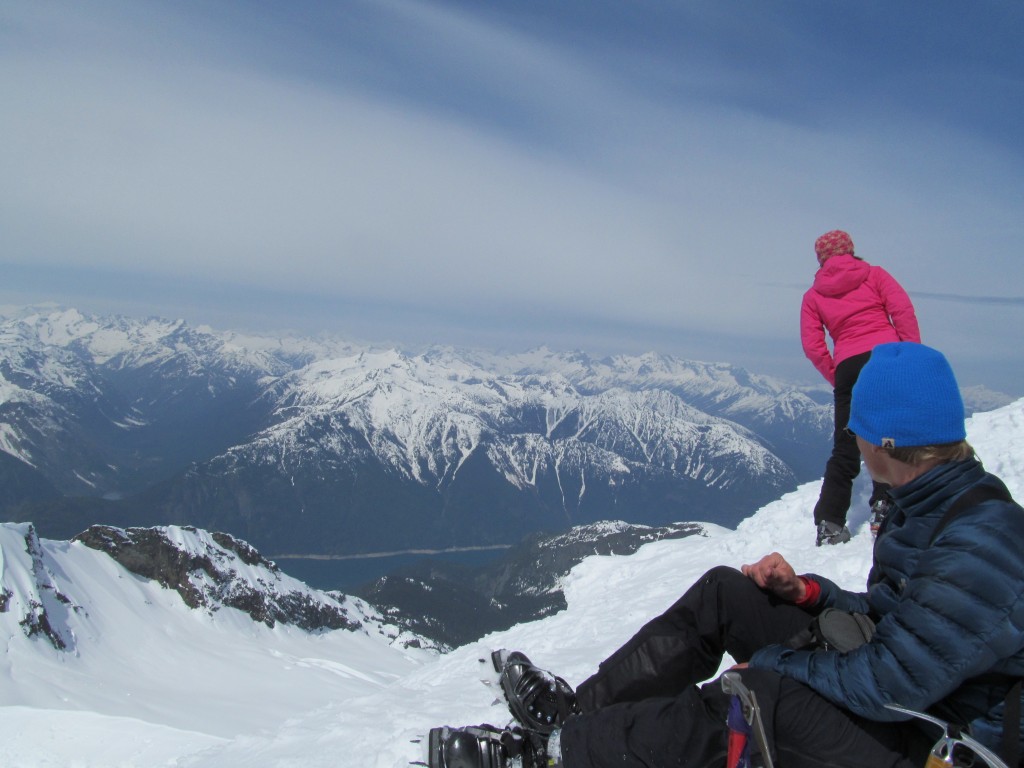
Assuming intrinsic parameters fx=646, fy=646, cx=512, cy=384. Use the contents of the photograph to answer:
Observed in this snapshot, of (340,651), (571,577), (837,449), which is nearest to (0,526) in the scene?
(340,651)

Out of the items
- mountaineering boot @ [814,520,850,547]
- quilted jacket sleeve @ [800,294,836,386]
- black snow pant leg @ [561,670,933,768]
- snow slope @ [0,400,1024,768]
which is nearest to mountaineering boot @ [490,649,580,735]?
black snow pant leg @ [561,670,933,768]

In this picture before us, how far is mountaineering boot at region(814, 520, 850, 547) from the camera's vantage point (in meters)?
11.5

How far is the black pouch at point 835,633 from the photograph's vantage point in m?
3.78

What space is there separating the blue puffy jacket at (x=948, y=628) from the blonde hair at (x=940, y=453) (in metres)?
0.08

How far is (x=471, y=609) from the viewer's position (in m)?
196

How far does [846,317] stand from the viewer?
32.1 ft

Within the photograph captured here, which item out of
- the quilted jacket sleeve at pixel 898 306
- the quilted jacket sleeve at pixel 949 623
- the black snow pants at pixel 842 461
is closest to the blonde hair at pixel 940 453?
the quilted jacket sleeve at pixel 949 623

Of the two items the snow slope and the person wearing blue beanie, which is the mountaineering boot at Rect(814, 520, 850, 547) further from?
the person wearing blue beanie

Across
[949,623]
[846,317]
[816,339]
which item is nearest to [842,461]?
[816,339]

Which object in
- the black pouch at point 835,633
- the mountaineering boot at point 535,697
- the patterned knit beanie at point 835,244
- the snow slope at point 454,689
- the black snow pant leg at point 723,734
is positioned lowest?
the snow slope at point 454,689

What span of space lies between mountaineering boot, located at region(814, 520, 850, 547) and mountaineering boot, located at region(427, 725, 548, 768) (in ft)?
28.5

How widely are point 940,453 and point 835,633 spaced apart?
3.97ft

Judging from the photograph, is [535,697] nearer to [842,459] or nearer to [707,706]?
[707,706]

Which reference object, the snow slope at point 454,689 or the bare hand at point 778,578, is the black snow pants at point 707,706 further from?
the snow slope at point 454,689
